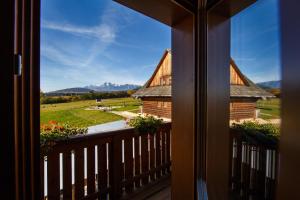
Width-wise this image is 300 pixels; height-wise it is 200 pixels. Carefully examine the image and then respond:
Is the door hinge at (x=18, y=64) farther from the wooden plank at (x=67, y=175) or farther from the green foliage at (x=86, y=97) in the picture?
the wooden plank at (x=67, y=175)

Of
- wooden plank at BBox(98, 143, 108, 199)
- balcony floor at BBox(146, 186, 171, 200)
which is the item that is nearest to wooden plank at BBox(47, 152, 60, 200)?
wooden plank at BBox(98, 143, 108, 199)

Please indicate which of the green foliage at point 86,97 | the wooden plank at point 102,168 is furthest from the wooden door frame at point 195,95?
the green foliage at point 86,97

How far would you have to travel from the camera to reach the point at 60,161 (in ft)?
5.40

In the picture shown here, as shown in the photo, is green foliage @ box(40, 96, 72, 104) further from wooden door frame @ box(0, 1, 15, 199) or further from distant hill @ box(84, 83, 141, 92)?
wooden door frame @ box(0, 1, 15, 199)

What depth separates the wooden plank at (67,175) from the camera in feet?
5.51

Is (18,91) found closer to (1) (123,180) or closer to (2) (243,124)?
(2) (243,124)

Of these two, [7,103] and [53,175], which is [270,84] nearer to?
[7,103]

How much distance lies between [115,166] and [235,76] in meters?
1.73

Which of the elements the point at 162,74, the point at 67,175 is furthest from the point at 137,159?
the point at 162,74

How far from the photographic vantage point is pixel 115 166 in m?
2.11

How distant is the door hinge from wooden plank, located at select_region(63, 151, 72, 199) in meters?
1.26

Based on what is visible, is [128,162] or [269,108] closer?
[269,108]

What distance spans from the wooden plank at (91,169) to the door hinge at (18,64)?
54.6 inches

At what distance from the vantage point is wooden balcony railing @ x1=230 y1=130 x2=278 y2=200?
1.76ft
